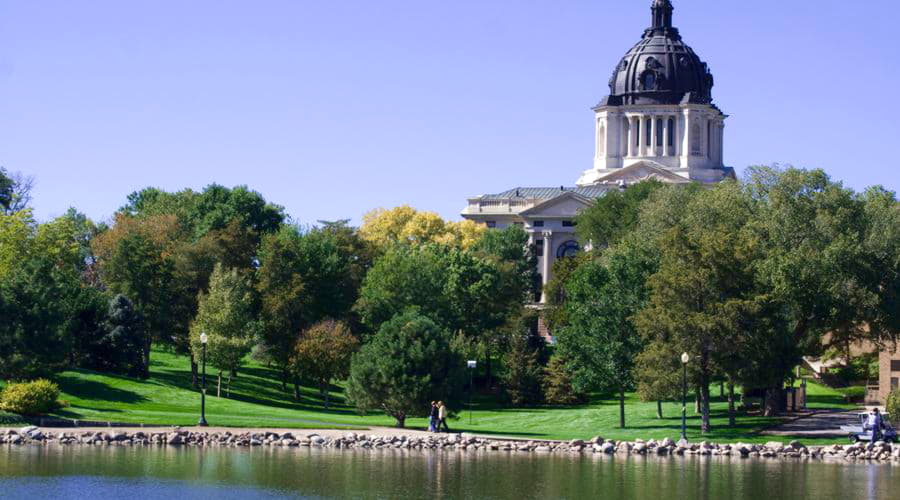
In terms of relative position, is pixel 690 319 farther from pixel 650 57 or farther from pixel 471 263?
pixel 650 57

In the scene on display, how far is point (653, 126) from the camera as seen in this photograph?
166875 millimetres

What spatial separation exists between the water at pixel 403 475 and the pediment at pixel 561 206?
96768mm

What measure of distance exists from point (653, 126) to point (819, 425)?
105 meters

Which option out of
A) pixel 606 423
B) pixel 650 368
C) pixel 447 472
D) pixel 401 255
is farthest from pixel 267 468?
pixel 401 255

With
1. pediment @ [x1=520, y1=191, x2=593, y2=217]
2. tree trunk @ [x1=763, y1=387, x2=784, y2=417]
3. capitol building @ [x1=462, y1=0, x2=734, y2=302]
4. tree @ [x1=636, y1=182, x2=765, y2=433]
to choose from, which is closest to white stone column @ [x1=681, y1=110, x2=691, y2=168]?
capitol building @ [x1=462, y1=0, x2=734, y2=302]

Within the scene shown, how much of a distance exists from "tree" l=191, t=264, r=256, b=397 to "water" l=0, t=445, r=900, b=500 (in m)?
23.5

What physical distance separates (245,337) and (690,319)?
25389mm

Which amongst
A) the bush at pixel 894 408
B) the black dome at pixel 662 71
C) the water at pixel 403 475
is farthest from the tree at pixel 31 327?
the black dome at pixel 662 71

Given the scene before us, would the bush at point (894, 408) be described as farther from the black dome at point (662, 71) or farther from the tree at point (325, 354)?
the black dome at point (662, 71)

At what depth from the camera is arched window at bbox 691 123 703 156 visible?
545ft

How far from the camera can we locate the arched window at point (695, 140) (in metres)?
166

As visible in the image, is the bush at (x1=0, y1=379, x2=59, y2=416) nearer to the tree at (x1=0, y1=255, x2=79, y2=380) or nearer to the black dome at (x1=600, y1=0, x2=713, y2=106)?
the tree at (x1=0, y1=255, x2=79, y2=380)

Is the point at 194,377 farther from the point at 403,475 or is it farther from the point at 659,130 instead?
the point at 659,130

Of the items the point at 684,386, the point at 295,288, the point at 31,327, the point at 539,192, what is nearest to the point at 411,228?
the point at 539,192
